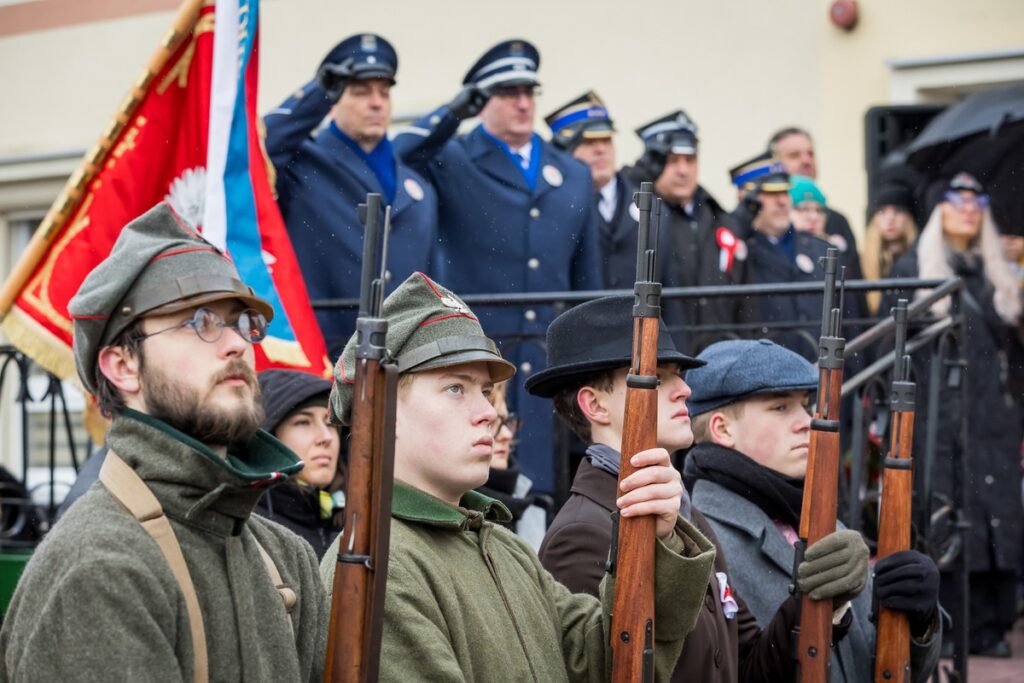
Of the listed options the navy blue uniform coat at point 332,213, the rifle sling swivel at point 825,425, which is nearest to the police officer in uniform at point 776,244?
the navy blue uniform coat at point 332,213

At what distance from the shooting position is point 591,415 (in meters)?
4.22

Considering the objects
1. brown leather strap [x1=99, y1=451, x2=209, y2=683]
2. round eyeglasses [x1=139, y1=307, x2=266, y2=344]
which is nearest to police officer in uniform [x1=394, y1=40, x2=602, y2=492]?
round eyeglasses [x1=139, y1=307, x2=266, y2=344]

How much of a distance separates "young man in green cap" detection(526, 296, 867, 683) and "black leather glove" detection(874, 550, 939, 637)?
285mm

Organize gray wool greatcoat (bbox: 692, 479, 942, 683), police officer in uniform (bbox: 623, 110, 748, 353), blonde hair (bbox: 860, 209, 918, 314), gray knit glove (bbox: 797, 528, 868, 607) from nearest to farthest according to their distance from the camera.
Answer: gray knit glove (bbox: 797, 528, 868, 607) < gray wool greatcoat (bbox: 692, 479, 942, 683) < police officer in uniform (bbox: 623, 110, 748, 353) < blonde hair (bbox: 860, 209, 918, 314)

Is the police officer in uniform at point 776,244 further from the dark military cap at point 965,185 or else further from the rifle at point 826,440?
the rifle at point 826,440

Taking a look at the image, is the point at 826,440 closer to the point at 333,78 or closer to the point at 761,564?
the point at 761,564

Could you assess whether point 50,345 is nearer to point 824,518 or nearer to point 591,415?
point 591,415

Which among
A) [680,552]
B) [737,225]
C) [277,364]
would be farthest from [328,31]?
[680,552]

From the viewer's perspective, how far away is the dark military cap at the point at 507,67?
8.16 meters

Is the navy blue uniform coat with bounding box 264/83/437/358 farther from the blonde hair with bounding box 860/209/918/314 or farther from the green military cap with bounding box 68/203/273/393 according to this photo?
the green military cap with bounding box 68/203/273/393

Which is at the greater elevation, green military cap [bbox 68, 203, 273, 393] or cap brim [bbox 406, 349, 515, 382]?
green military cap [bbox 68, 203, 273, 393]

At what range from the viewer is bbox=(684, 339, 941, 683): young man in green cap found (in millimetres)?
4656

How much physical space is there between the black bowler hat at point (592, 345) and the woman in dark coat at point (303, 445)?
1.30m

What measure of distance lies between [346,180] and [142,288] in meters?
4.62
